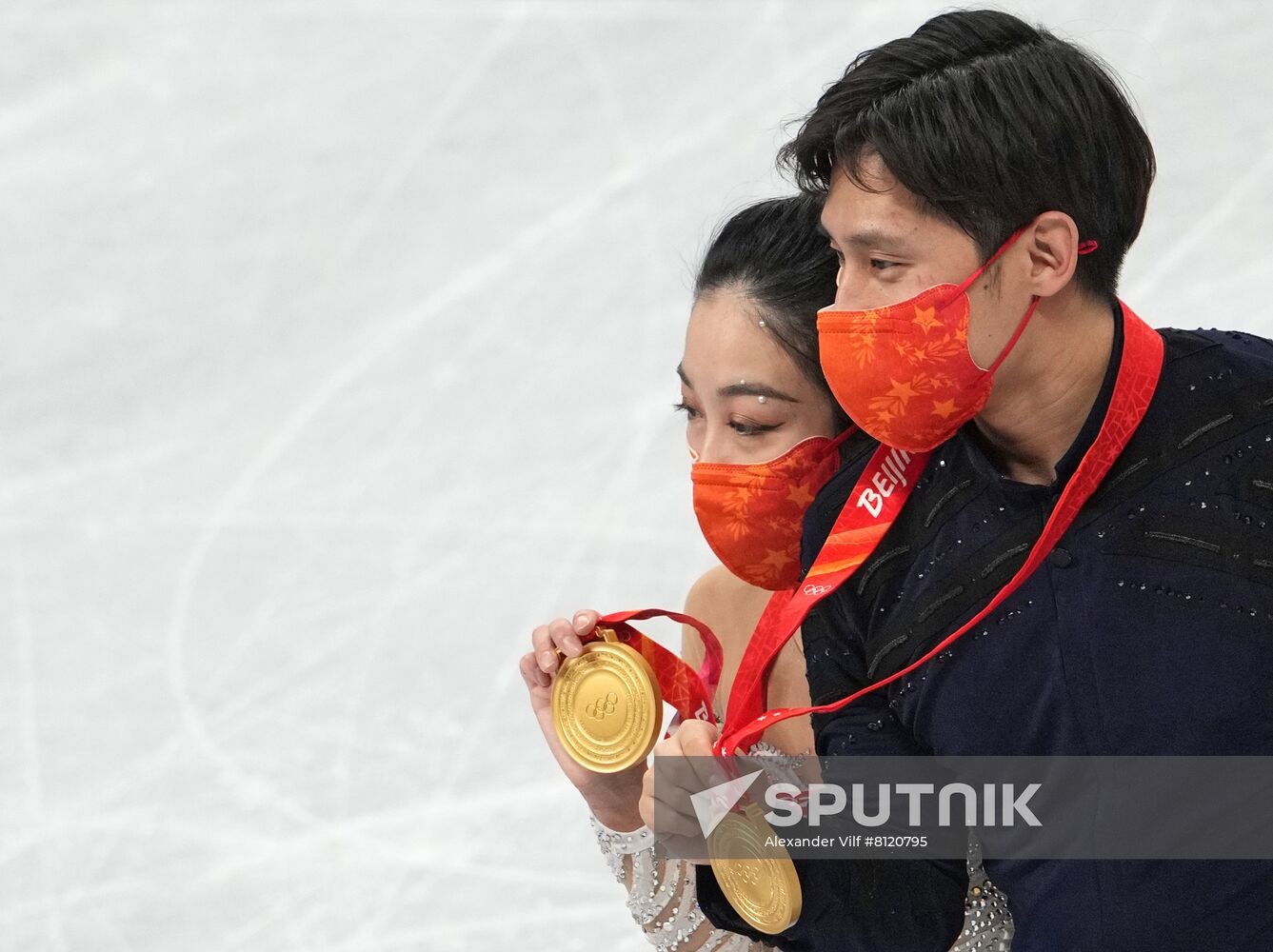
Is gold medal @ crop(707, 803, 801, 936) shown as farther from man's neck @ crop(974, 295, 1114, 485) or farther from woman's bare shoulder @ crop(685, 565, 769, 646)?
woman's bare shoulder @ crop(685, 565, 769, 646)

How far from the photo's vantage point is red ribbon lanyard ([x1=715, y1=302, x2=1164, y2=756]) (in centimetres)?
180

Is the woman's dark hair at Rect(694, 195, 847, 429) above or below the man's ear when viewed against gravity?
above

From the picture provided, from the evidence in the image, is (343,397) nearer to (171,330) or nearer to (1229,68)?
(171,330)

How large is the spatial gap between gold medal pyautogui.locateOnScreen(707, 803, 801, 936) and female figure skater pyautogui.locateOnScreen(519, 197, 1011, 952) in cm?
33

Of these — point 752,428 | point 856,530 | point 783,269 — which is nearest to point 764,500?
point 752,428

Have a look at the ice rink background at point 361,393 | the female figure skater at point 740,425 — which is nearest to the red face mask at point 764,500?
the female figure skater at point 740,425

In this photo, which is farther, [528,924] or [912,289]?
[528,924]

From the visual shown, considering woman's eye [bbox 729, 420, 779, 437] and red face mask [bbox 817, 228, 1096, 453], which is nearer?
red face mask [bbox 817, 228, 1096, 453]

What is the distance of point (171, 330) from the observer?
4.96 metres

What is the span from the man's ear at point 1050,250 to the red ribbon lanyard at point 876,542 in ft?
0.35

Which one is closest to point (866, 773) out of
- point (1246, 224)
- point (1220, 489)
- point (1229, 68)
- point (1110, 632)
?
point (1110, 632)

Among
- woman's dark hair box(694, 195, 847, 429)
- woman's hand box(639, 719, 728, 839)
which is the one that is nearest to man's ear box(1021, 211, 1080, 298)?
woman's dark hair box(694, 195, 847, 429)

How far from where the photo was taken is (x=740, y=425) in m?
2.30

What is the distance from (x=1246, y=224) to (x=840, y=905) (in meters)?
2.94
